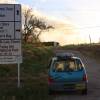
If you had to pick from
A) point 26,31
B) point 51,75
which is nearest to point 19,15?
point 51,75

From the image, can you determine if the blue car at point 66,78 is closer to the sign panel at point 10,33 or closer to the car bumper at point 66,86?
the car bumper at point 66,86

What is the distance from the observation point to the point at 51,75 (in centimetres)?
2397

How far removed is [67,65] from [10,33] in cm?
310

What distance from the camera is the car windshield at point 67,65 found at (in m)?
24.5

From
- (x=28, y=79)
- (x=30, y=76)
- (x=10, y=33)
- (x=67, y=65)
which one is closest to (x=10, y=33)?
(x=10, y=33)

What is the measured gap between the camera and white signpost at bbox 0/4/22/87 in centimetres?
2338

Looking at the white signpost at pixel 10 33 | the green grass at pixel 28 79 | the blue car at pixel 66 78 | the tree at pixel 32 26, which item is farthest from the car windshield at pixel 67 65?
the tree at pixel 32 26

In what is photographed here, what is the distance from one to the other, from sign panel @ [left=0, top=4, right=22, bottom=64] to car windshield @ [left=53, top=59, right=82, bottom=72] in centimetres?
185

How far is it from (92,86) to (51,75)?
15.8 feet

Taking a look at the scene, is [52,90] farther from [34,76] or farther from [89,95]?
[34,76]

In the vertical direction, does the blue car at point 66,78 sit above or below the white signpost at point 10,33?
below

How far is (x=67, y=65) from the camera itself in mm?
24656

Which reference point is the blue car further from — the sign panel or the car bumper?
the sign panel

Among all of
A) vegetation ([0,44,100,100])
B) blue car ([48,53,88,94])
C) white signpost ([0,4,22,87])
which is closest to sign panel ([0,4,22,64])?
white signpost ([0,4,22,87])
